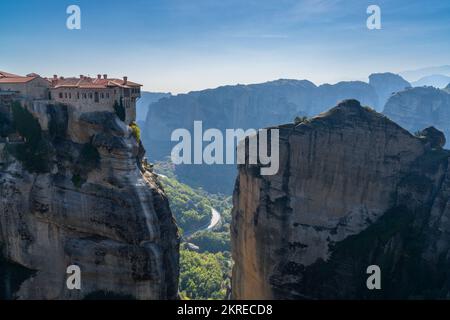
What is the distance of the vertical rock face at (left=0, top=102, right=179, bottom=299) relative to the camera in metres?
42.8

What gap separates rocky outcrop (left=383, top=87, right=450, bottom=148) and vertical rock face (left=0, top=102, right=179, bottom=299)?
571ft

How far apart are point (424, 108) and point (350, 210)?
165 m

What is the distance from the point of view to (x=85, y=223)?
4319cm

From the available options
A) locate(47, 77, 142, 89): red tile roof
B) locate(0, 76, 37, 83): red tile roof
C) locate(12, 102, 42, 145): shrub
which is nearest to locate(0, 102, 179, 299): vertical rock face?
locate(12, 102, 42, 145): shrub

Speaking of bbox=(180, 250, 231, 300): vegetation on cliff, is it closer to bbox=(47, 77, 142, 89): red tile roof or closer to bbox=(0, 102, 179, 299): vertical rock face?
bbox=(0, 102, 179, 299): vertical rock face

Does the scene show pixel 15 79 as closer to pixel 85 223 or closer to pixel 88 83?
pixel 88 83

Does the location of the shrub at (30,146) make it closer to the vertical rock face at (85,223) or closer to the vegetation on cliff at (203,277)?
the vertical rock face at (85,223)

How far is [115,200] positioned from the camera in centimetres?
4291

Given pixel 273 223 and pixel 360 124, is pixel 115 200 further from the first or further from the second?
pixel 360 124

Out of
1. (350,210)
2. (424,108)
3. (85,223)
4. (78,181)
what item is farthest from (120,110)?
(424,108)

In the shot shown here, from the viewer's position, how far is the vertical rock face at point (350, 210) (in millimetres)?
45156

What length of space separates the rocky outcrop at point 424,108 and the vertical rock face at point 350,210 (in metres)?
158

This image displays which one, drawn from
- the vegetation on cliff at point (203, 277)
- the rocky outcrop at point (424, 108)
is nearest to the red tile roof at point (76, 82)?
the vegetation on cliff at point (203, 277)
